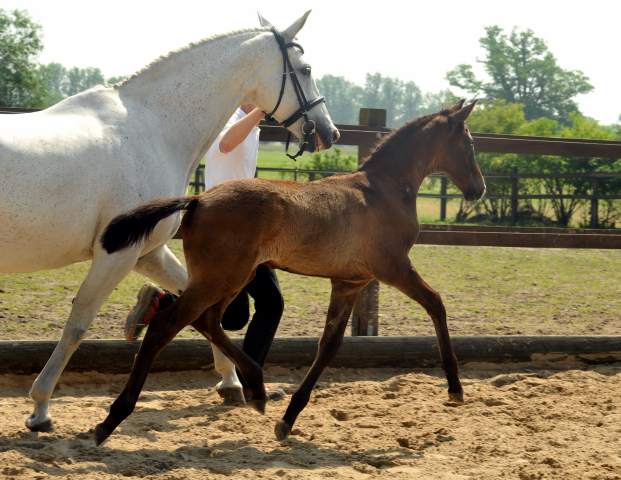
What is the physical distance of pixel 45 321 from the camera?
494 cm

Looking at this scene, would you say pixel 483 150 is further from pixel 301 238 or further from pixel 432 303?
pixel 301 238

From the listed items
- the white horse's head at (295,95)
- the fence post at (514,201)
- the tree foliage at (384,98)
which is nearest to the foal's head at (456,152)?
the white horse's head at (295,95)

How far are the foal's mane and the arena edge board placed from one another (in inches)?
53.7

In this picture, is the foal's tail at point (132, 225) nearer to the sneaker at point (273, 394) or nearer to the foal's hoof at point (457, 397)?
the sneaker at point (273, 394)

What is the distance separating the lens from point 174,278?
11.3 feet

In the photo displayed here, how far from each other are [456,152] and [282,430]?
6.30 ft

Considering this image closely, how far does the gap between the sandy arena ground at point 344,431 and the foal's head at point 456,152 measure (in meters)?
1.27

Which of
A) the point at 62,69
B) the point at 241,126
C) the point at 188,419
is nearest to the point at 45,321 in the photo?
the point at 188,419

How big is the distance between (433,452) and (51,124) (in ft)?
7.76

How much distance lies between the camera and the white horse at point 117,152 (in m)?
2.75

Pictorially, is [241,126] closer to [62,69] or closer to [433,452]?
[433,452]

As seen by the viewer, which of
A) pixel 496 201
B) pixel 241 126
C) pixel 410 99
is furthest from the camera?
pixel 410 99

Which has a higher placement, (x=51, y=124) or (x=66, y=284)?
(x=51, y=124)

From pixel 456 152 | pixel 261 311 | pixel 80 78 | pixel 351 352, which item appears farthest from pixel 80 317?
pixel 80 78
